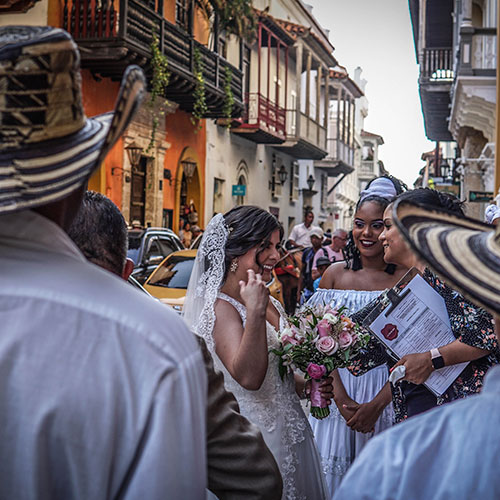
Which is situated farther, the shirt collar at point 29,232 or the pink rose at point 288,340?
the pink rose at point 288,340

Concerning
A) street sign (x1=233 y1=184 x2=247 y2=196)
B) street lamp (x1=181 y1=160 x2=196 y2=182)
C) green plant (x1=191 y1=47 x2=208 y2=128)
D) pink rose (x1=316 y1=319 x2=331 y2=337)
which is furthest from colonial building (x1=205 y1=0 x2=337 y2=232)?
pink rose (x1=316 y1=319 x2=331 y2=337)

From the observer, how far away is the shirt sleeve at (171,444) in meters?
1.21

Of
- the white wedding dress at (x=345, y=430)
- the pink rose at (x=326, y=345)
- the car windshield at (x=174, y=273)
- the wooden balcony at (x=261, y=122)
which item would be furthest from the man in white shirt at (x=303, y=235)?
the pink rose at (x=326, y=345)

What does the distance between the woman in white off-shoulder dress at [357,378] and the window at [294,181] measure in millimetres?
28521

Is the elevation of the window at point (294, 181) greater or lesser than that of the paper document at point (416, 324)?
greater

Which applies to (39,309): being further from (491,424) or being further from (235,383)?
(235,383)

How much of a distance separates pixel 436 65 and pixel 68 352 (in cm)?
2295

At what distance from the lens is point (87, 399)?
121 centimetres

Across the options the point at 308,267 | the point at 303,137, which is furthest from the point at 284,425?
the point at 303,137

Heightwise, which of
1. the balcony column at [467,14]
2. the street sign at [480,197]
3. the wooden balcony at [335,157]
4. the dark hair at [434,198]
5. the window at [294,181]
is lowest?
the dark hair at [434,198]

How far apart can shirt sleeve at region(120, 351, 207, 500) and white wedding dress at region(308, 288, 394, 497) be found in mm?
2688

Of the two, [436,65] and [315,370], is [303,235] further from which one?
[315,370]

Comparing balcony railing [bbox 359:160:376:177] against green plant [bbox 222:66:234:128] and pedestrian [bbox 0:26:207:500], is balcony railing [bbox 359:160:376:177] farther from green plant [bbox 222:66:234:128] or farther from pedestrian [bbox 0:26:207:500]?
pedestrian [bbox 0:26:207:500]

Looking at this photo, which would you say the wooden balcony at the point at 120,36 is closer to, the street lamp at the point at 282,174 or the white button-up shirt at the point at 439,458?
the street lamp at the point at 282,174
